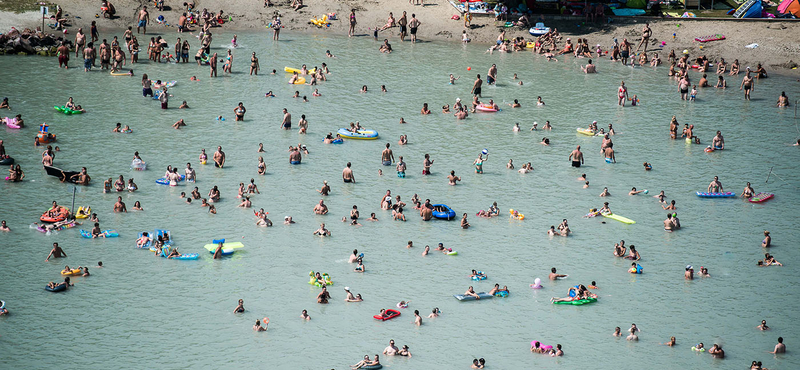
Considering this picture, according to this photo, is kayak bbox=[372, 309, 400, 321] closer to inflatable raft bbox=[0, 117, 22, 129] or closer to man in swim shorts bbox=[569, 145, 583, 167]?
man in swim shorts bbox=[569, 145, 583, 167]

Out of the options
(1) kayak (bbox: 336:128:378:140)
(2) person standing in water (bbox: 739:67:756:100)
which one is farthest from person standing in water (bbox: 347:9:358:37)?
(2) person standing in water (bbox: 739:67:756:100)

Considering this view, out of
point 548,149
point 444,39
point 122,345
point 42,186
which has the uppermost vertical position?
point 444,39

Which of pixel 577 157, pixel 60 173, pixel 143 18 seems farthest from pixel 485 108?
pixel 143 18

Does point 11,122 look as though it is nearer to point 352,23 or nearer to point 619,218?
point 352,23

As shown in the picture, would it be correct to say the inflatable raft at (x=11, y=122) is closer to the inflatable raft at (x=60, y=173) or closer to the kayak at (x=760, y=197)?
the inflatable raft at (x=60, y=173)

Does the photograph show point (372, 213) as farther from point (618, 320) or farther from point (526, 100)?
point (526, 100)

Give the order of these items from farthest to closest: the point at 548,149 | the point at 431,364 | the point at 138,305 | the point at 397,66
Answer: the point at 397,66, the point at 548,149, the point at 138,305, the point at 431,364

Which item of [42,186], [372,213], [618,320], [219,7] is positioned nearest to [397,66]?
[219,7]
